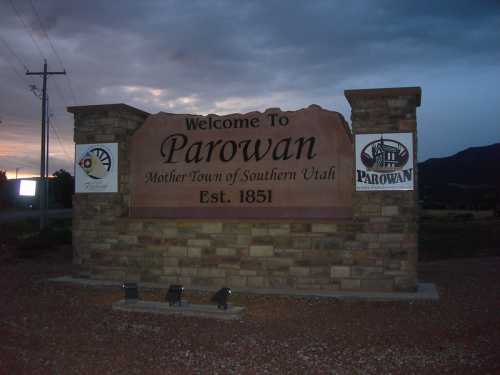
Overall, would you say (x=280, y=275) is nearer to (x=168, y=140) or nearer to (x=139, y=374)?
(x=168, y=140)

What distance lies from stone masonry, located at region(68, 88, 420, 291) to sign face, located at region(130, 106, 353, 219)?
0.43 metres

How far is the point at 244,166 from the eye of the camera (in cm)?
1219

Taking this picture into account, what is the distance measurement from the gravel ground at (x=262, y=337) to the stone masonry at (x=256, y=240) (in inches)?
32.9

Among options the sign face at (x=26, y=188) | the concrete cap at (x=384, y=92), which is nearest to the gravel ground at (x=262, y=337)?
the concrete cap at (x=384, y=92)

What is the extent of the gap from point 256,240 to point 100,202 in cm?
378

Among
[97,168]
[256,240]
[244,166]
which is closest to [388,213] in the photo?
[256,240]

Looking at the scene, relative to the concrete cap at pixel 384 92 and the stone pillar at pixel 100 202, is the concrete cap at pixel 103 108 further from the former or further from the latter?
the concrete cap at pixel 384 92

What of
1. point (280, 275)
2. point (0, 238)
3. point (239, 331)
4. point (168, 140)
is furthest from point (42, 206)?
point (239, 331)

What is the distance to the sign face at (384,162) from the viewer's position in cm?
1088

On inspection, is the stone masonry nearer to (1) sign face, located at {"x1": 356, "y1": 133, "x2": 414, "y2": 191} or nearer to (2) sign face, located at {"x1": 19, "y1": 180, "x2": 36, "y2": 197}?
(1) sign face, located at {"x1": 356, "y1": 133, "x2": 414, "y2": 191}

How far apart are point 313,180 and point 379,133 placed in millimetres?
1628

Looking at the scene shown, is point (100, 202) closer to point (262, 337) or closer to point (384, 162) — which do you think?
point (384, 162)

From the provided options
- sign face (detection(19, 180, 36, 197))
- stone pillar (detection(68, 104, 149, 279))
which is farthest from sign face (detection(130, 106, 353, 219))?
sign face (detection(19, 180, 36, 197))

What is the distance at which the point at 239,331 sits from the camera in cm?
817
